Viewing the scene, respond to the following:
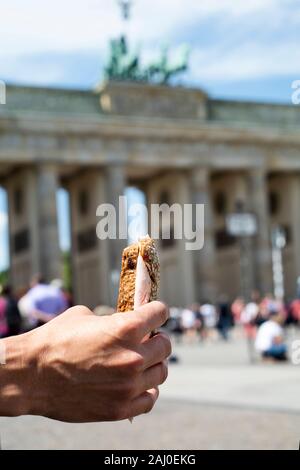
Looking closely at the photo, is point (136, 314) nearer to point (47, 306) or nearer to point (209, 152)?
point (47, 306)

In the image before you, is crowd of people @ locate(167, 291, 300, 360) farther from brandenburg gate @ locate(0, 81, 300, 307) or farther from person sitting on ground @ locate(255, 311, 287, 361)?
brandenburg gate @ locate(0, 81, 300, 307)

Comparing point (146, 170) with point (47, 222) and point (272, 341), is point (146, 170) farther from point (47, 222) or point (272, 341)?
point (272, 341)

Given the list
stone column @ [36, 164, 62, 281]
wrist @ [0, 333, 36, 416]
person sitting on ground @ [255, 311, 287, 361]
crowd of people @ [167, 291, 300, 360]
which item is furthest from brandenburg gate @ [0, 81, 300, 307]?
wrist @ [0, 333, 36, 416]

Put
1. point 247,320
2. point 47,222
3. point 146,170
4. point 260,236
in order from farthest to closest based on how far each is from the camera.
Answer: point 146,170 < point 260,236 < point 47,222 < point 247,320

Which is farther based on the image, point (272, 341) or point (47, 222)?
point (47, 222)

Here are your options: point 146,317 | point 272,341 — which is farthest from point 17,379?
point 272,341

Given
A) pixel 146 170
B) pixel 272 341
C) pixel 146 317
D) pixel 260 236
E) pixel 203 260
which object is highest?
pixel 146 170
